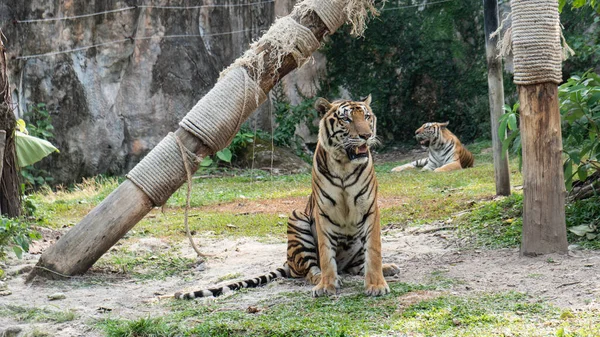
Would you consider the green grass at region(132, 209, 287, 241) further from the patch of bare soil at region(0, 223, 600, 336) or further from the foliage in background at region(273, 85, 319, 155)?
the foliage in background at region(273, 85, 319, 155)

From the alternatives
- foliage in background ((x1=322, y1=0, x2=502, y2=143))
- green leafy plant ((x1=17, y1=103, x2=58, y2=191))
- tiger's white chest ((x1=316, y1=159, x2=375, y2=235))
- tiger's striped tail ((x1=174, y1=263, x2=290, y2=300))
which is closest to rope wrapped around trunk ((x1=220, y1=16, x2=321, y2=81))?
tiger's white chest ((x1=316, y1=159, x2=375, y2=235))

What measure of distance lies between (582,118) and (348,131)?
2334 millimetres

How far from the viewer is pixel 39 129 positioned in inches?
553

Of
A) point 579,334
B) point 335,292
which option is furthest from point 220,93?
point 579,334

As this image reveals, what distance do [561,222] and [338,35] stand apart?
41.6 feet

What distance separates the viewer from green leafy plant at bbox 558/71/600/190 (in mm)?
6070

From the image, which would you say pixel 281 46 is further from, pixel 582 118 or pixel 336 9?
pixel 582 118

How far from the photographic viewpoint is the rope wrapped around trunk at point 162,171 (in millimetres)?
6203

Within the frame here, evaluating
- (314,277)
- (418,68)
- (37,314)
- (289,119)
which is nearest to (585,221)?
(314,277)

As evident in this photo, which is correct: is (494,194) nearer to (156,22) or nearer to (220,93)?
(220,93)

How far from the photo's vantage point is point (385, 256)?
6.44 m

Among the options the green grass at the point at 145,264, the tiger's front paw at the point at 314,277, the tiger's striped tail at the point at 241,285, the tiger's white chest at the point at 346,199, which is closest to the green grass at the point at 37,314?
the tiger's striped tail at the point at 241,285

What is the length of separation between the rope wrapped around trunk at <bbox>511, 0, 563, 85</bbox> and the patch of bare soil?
1.34 m

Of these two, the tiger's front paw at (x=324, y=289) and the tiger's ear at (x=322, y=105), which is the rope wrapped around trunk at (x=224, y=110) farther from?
the tiger's front paw at (x=324, y=289)
